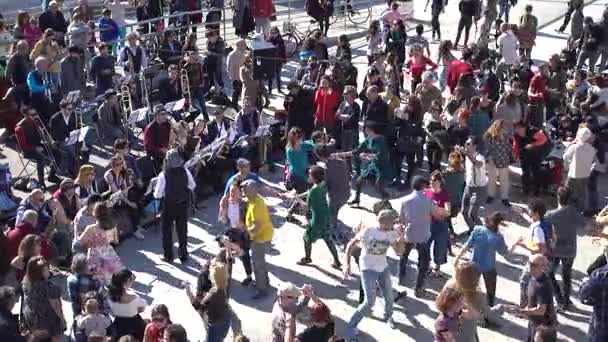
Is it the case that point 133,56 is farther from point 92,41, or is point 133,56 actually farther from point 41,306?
point 41,306

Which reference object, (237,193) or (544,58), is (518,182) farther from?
(544,58)

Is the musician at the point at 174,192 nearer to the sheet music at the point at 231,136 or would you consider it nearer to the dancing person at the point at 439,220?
the sheet music at the point at 231,136

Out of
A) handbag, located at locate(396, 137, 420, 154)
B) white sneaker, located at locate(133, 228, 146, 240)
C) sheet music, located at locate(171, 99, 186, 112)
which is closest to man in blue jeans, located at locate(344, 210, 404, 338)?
white sneaker, located at locate(133, 228, 146, 240)

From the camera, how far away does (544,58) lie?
21328 mm

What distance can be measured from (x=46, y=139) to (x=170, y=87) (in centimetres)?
282

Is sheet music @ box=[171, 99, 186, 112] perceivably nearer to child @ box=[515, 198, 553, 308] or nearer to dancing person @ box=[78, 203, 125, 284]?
dancing person @ box=[78, 203, 125, 284]

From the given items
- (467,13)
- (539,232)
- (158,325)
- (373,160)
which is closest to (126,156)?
(373,160)

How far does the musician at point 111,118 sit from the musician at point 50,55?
1475 mm

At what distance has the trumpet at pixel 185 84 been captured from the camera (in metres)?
16.5

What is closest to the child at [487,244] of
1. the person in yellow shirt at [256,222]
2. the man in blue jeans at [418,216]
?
the man in blue jeans at [418,216]

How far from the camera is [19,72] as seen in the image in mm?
15656

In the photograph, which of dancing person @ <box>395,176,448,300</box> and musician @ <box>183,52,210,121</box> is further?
musician @ <box>183,52,210,121</box>

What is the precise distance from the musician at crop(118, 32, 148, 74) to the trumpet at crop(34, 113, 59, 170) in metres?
3.27

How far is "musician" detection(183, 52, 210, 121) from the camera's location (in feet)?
54.4
